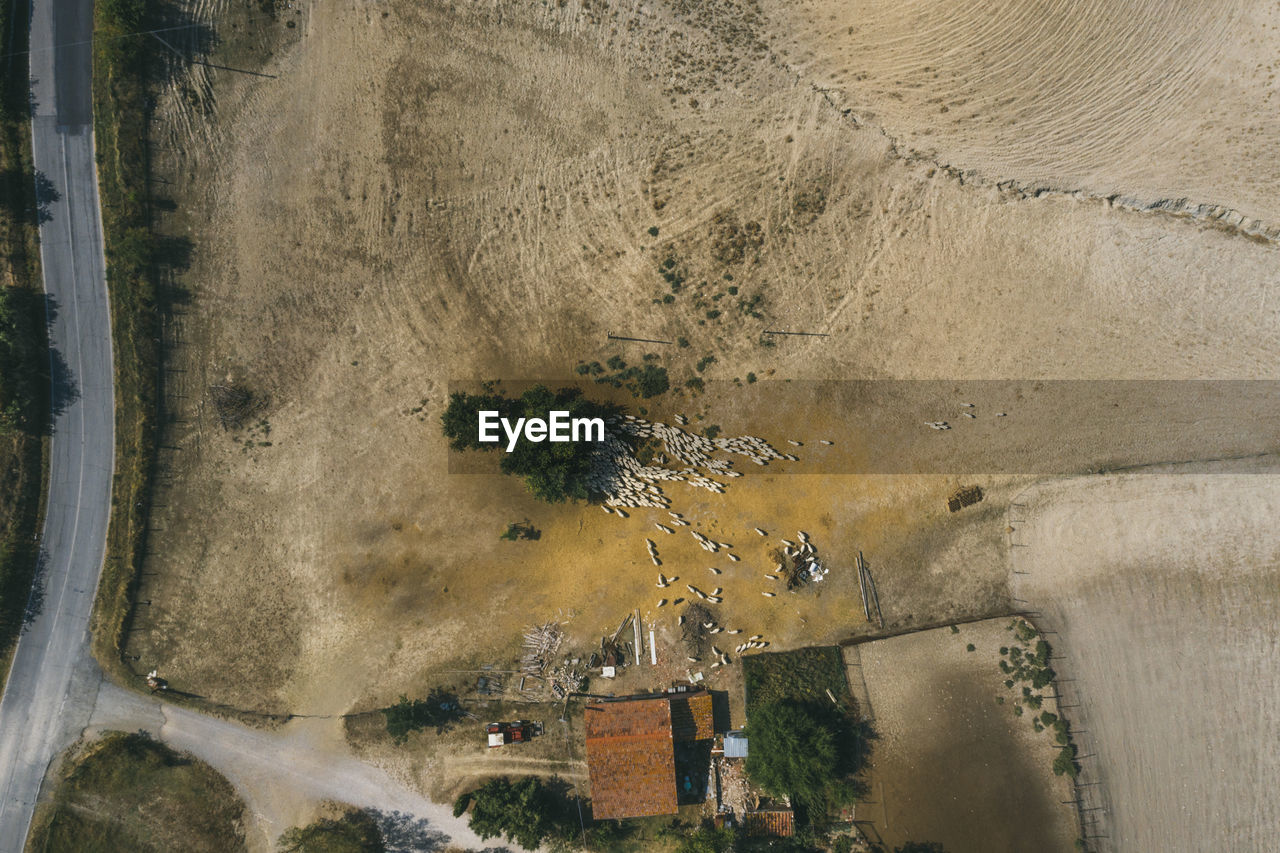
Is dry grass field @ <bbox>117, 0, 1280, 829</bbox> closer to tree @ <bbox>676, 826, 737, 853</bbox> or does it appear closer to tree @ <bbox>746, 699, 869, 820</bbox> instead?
tree @ <bbox>746, 699, 869, 820</bbox>

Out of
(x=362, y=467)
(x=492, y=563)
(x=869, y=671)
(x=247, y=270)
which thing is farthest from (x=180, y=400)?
(x=869, y=671)

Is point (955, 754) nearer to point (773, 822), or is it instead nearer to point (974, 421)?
point (773, 822)

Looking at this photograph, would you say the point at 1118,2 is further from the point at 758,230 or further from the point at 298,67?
the point at 298,67

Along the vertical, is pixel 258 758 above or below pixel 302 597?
below

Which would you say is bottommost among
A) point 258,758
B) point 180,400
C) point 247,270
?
point 258,758

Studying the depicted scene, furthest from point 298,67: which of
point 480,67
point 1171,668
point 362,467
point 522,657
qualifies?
point 1171,668

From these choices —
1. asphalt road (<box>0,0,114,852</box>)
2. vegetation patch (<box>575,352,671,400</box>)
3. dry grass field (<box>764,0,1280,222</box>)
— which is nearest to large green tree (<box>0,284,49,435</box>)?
asphalt road (<box>0,0,114,852</box>)

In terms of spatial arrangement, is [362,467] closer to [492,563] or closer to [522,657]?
[492,563]
